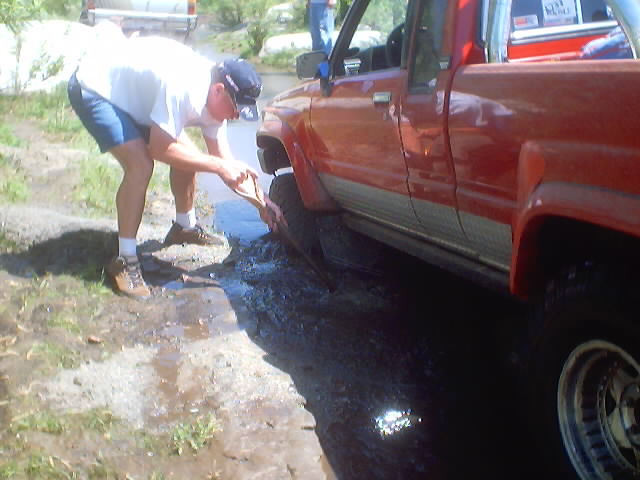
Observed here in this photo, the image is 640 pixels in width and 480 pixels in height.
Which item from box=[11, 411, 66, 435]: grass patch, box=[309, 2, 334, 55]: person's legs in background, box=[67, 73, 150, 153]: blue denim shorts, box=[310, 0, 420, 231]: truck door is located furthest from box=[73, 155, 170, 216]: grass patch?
box=[309, 2, 334, 55]: person's legs in background

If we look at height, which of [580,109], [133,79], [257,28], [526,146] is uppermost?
[580,109]

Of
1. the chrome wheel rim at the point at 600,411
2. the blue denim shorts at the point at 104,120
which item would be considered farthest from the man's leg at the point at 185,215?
the chrome wheel rim at the point at 600,411

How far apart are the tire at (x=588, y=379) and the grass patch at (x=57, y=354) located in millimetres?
2075

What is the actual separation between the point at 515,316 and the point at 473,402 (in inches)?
36.5

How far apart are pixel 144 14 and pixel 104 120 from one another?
12175mm

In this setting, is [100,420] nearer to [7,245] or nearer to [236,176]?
[236,176]

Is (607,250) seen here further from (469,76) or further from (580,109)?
(469,76)

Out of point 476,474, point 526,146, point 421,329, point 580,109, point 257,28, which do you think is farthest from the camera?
point 257,28

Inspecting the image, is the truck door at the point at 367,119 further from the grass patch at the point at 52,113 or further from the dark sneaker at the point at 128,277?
the grass patch at the point at 52,113

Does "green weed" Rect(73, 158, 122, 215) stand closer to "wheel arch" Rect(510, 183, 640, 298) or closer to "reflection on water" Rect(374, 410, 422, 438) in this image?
"reflection on water" Rect(374, 410, 422, 438)

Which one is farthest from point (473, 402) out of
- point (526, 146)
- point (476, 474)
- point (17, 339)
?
point (17, 339)

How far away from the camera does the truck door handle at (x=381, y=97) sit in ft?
12.0

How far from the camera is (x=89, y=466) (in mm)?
2832

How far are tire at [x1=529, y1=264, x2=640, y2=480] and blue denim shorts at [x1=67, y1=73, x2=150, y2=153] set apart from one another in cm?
280
